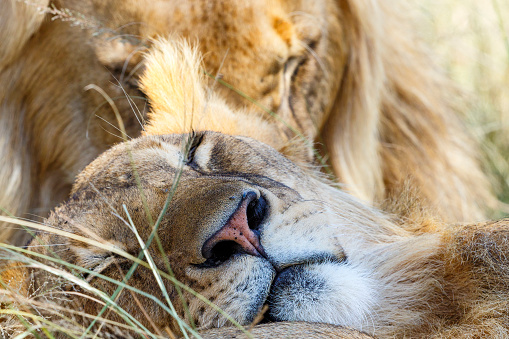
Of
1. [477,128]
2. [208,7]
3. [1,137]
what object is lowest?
[477,128]

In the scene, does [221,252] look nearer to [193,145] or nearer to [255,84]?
[193,145]

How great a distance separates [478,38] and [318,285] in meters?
2.92

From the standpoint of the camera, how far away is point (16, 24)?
7.70 ft

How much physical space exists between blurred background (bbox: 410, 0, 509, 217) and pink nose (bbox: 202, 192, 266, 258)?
7.55ft

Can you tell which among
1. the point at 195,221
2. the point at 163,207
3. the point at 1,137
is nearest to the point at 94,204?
the point at 163,207

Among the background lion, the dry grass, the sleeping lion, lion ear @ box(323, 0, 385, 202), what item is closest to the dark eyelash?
the sleeping lion

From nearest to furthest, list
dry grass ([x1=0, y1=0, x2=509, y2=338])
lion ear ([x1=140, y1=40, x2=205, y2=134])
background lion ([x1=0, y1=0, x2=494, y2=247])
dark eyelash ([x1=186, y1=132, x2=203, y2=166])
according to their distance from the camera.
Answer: dark eyelash ([x1=186, y1=132, x2=203, y2=166])
lion ear ([x1=140, y1=40, x2=205, y2=134])
background lion ([x1=0, y1=0, x2=494, y2=247])
dry grass ([x1=0, y1=0, x2=509, y2=338])

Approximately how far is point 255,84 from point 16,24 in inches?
34.2

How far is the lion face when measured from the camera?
137 cm

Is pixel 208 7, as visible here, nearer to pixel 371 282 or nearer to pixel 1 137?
pixel 1 137

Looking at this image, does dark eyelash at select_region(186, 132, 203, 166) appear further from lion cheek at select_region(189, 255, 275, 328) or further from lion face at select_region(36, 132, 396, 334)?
lion cheek at select_region(189, 255, 275, 328)

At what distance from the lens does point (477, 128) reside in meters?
3.57

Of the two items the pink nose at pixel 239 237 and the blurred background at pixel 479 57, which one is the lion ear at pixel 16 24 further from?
the blurred background at pixel 479 57

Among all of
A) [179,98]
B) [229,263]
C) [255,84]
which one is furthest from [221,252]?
[255,84]
